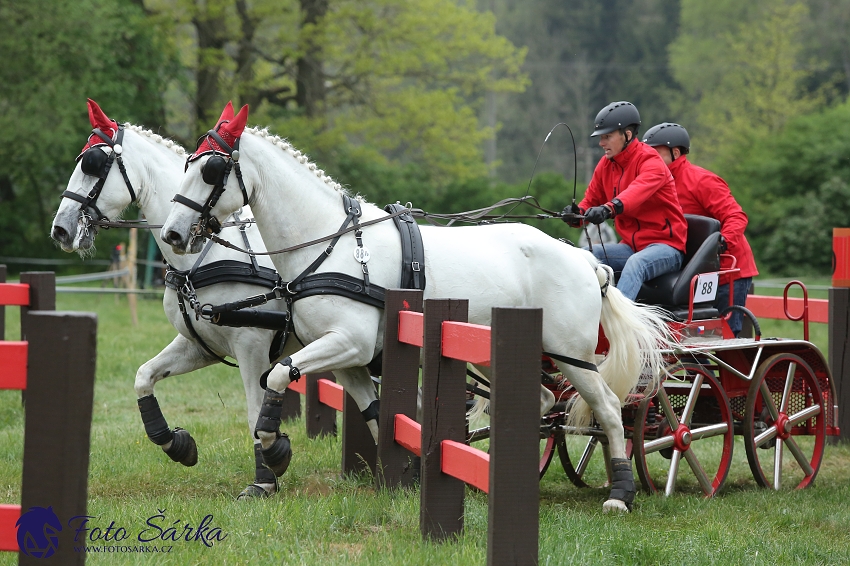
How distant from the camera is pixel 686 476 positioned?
246 inches

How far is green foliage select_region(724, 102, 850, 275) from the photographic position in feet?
84.3

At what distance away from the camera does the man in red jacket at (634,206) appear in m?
5.65

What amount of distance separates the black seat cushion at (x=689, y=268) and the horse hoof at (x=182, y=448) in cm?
305

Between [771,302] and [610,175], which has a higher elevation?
[610,175]

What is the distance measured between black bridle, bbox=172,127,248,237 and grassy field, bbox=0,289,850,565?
4.65 feet

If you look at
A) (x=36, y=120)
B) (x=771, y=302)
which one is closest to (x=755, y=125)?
(x=36, y=120)

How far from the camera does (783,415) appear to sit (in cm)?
590

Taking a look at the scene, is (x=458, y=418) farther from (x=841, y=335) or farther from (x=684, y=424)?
(x=841, y=335)

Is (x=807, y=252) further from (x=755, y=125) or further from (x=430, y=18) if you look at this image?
(x=430, y=18)

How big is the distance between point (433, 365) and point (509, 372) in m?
0.87

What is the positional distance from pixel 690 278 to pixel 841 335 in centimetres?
229

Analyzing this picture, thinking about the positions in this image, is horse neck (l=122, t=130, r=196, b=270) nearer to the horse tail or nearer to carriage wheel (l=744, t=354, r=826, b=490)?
the horse tail

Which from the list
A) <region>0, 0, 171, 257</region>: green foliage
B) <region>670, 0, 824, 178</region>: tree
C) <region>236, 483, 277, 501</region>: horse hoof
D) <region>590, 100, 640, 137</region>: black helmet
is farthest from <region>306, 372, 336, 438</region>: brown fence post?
<region>670, 0, 824, 178</region>: tree

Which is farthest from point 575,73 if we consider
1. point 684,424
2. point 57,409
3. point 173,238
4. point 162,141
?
point 57,409
